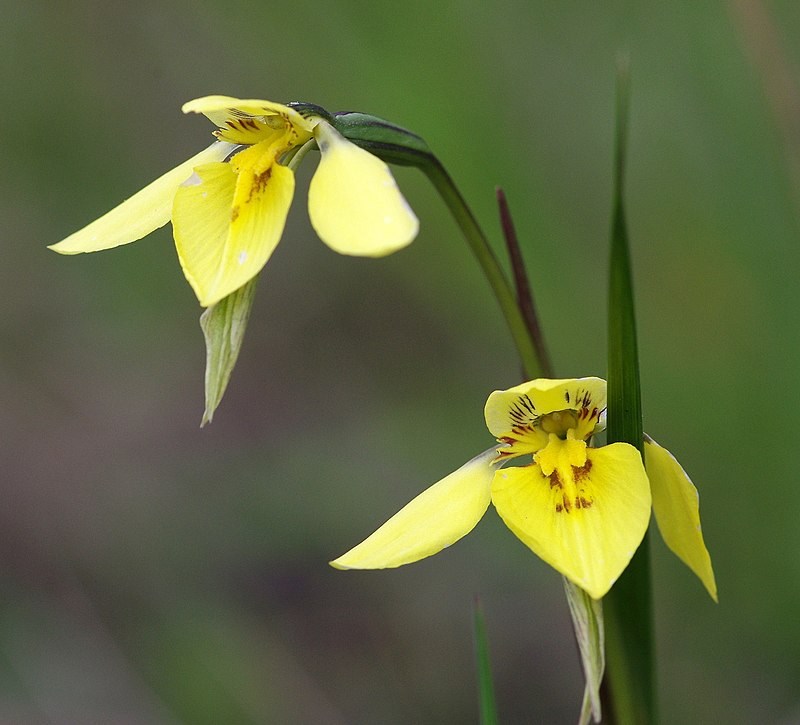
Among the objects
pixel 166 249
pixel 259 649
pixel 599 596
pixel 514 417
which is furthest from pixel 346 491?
pixel 599 596

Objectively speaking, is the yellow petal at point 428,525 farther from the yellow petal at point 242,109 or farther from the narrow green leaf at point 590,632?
the yellow petal at point 242,109

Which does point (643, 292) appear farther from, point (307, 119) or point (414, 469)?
point (307, 119)

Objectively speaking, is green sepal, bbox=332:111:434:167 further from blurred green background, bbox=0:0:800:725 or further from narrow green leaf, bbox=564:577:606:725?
blurred green background, bbox=0:0:800:725

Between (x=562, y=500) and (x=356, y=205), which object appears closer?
(x=356, y=205)

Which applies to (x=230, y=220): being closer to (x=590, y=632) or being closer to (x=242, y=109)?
(x=242, y=109)

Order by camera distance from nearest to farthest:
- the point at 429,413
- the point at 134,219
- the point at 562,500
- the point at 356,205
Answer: the point at 356,205 → the point at 562,500 → the point at 134,219 → the point at 429,413

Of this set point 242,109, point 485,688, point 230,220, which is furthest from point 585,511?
A: point 242,109

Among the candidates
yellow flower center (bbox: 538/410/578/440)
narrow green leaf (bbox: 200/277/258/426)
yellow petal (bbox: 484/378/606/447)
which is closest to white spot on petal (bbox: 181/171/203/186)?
narrow green leaf (bbox: 200/277/258/426)
